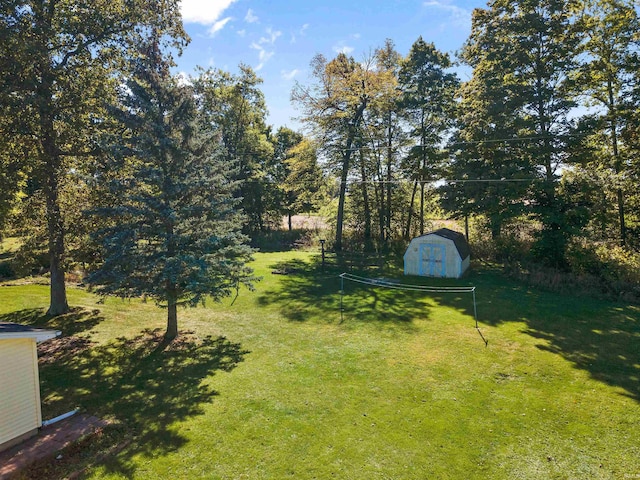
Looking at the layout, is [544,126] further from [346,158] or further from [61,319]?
Answer: [61,319]

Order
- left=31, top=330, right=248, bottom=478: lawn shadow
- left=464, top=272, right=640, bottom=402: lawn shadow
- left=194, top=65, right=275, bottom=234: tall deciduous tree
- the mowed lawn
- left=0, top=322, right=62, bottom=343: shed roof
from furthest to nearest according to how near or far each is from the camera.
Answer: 1. left=194, top=65, right=275, bottom=234: tall deciduous tree
2. left=464, top=272, right=640, bottom=402: lawn shadow
3. left=31, top=330, right=248, bottom=478: lawn shadow
4. left=0, top=322, right=62, bottom=343: shed roof
5. the mowed lawn

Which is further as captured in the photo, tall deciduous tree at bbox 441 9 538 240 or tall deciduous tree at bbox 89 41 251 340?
tall deciduous tree at bbox 441 9 538 240

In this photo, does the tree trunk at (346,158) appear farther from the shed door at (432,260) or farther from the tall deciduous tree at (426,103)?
the shed door at (432,260)

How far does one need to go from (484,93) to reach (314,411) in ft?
67.8

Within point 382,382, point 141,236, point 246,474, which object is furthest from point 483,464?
point 141,236

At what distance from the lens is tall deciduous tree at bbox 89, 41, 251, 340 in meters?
10.6

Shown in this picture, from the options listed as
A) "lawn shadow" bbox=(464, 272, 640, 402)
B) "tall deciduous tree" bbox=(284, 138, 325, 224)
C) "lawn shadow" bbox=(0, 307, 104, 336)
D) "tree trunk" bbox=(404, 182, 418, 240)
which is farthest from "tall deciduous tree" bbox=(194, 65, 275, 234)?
"lawn shadow" bbox=(464, 272, 640, 402)

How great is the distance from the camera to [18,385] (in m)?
6.85

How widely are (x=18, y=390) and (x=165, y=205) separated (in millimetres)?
5720

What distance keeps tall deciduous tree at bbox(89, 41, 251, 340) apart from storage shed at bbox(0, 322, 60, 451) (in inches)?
144

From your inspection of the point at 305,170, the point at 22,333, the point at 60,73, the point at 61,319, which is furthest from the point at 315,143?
the point at 22,333

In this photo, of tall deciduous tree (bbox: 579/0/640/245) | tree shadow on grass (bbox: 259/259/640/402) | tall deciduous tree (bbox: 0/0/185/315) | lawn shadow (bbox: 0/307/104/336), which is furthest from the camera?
tall deciduous tree (bbox: 579/0/640/245)

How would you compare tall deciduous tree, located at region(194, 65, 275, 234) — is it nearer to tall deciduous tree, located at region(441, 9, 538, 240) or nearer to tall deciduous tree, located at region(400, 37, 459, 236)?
tall deciduous tree, located at region(400, 37, 459, 236)

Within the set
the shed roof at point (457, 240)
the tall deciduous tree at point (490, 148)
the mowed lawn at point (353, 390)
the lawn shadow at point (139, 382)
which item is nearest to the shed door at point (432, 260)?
the shed roof at point (457, 240)
